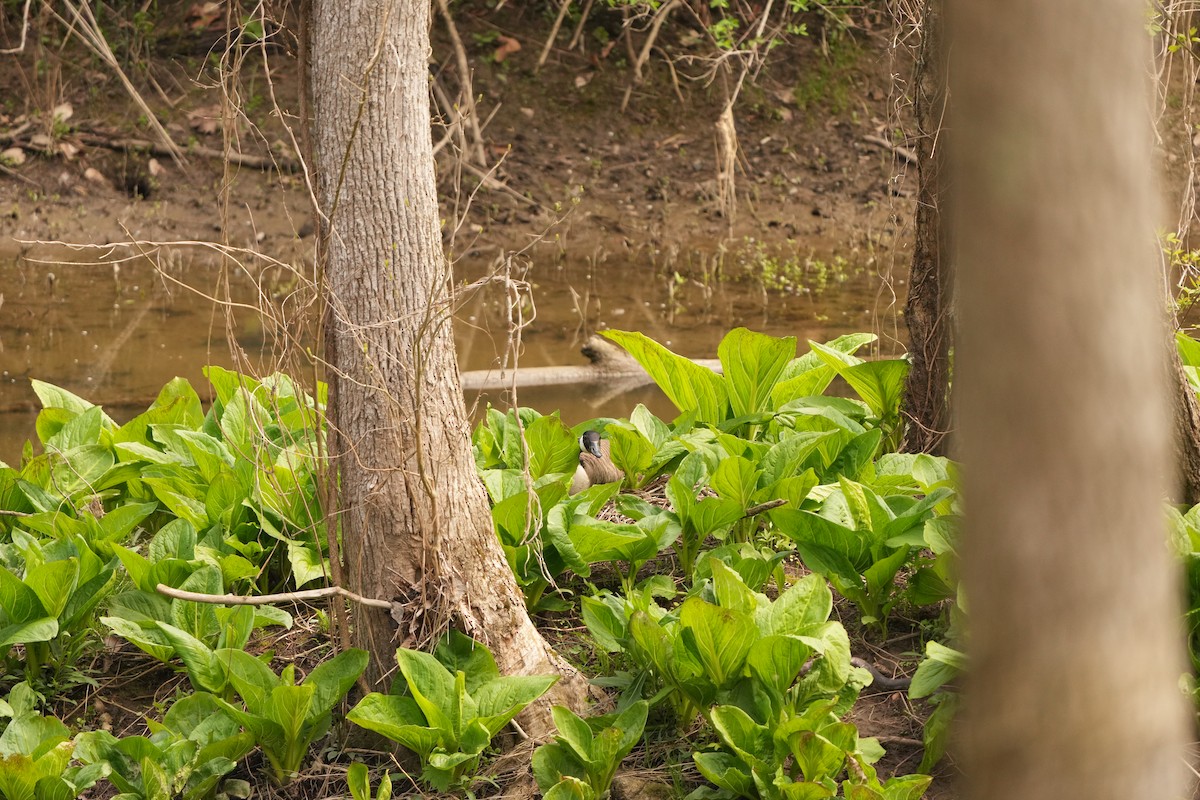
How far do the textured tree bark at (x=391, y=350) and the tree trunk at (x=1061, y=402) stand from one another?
218cm

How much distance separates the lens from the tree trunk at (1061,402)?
1.05 meters

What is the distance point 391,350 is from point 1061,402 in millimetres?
2360

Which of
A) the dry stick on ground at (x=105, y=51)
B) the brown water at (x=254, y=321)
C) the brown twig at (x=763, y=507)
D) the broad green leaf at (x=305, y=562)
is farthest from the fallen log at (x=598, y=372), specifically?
the broad green leaf at (x=305, y=562)

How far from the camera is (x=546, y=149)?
11.9 m

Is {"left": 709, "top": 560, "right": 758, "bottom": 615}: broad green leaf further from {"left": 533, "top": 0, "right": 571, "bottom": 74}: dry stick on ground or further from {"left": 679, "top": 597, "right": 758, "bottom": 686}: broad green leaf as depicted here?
{"left": 533, "top": 0, "right": 571, "bottom": 74}: dry stick on ground

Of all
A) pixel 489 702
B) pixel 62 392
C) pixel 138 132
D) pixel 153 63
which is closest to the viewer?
pixel 489 702

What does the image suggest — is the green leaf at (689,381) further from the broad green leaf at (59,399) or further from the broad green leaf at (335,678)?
the broad green leaf at (59,399)

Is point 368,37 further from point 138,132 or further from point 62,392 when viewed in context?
point 138,132

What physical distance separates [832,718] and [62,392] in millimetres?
3671

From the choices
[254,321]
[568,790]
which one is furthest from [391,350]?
[254,321]

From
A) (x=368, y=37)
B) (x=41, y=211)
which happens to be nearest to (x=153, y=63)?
(x=41, y=211)

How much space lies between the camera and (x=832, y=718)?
9.34 ft

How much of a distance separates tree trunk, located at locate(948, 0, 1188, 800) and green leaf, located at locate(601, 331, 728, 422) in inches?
147

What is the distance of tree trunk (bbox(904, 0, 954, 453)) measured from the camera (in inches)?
167
